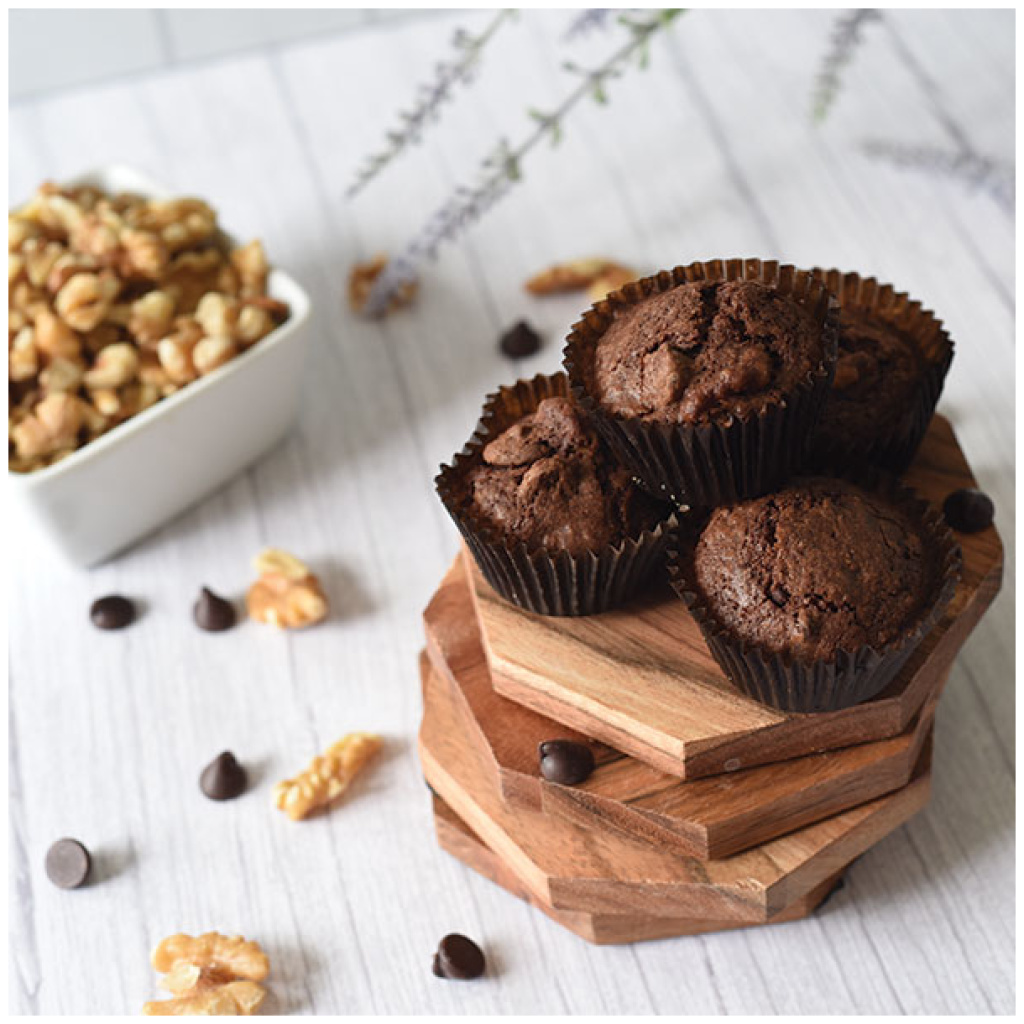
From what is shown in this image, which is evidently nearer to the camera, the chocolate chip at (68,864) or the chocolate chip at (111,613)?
the chocolate chip at (68,864)

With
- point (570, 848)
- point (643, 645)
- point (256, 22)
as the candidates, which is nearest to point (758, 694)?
point (643, 645)

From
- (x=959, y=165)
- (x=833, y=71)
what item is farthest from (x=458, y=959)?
(x=833, y=71)

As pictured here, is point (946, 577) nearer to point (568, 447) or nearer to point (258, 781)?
point (568, 447)

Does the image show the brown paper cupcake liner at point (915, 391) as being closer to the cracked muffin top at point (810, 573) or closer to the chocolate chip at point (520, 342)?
the cracked muffin top at point (810, 573)

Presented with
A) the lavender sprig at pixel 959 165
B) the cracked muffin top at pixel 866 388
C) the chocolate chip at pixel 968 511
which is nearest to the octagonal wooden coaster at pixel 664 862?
the chocolate chip at pixel 968 511

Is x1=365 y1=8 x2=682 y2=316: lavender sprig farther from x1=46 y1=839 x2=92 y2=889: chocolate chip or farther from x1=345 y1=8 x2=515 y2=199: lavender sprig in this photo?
x1=46 y1=839 x2=92 y2=889: chocolate chip

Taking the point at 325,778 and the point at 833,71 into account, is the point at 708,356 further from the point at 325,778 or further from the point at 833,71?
the point at 833,71
